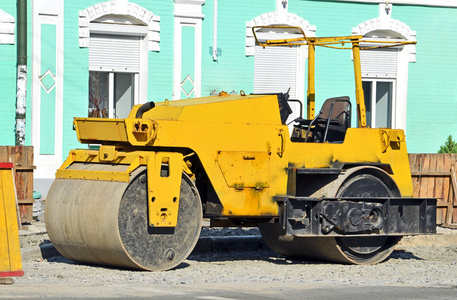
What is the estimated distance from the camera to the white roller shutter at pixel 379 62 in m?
21.0

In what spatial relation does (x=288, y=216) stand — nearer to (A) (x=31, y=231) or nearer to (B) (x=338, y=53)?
(A) (x=31, y=231)

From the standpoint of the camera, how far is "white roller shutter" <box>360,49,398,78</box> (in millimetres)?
21047

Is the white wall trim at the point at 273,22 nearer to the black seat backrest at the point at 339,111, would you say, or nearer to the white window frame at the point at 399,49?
the white window frame at the point at 399,49

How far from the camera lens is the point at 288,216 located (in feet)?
36.6

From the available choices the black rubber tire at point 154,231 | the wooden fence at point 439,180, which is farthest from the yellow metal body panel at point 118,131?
the wooden fence at point 439,180

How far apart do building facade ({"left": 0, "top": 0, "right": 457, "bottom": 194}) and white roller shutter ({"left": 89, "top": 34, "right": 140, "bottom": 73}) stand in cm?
2

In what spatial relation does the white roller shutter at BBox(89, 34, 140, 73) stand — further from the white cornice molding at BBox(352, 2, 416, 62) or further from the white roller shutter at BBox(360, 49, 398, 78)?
the white roller shutter at BBox(360, 49, 398, 78)

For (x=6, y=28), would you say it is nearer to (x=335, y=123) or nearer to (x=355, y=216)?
(x=335, y=123)

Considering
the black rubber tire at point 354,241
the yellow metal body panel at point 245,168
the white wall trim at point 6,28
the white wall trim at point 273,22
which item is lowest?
the black rubber tire at point 354,241

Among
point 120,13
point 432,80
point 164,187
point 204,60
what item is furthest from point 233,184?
point 432,80

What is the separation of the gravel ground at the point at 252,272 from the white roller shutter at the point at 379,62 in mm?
8580

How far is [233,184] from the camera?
11.0m

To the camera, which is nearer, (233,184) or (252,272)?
(252,272)

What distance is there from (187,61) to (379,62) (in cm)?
457
